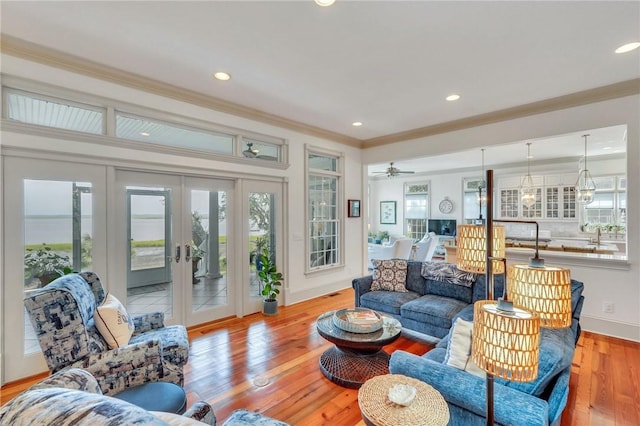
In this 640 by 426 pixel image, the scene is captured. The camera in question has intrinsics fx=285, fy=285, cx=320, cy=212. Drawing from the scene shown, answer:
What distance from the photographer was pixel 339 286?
539cm

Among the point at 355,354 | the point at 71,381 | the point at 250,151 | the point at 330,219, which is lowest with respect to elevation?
the point at 355,354

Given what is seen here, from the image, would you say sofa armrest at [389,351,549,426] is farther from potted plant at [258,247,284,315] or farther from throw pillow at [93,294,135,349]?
potted plant at [258,247,284,315]

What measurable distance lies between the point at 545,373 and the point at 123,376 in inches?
90.3

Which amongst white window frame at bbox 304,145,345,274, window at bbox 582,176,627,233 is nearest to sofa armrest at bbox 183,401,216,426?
white window frame at bbox 304,145,345,274

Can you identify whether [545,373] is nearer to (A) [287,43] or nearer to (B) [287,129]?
(A) [287,43]

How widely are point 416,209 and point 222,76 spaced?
27.7ft

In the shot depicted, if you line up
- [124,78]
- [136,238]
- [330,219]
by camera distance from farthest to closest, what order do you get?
1. [330,219]
2. [136,238]
3. [124,78]

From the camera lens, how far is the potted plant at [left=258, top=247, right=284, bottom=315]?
13.4 feet

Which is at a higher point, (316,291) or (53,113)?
(53,113)

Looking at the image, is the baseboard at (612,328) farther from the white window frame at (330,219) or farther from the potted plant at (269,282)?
the potted plant at (269,282)

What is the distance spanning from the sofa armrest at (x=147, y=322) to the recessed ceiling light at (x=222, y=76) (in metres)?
2.43

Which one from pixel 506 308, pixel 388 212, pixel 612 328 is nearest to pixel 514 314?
pixel 506 308

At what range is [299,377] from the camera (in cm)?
253

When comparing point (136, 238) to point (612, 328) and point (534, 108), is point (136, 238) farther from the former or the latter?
point (612, 328)
